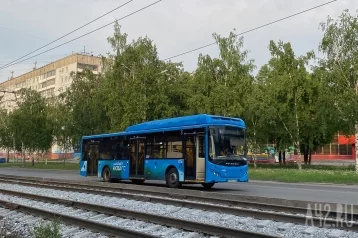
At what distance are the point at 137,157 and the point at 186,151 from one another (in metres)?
4.09

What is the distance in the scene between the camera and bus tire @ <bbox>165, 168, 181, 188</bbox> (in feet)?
66.8

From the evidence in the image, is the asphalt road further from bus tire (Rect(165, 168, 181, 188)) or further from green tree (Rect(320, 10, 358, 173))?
green tree (Rect(320, 10, 358, 173))

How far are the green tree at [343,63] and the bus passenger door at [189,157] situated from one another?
53.2 ft

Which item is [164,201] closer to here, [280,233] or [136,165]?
[280,233]

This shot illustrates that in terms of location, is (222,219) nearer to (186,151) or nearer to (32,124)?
(186,151)

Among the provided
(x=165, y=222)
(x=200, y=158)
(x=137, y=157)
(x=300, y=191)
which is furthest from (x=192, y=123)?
(x=165, y=222)

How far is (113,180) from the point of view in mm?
26938

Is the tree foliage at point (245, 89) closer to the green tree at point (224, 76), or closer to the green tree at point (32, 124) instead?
the green tree at point (224, 76)

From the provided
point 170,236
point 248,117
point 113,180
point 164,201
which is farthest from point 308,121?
point 170,236

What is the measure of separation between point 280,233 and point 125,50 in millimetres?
34556

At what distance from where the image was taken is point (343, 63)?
32406mm

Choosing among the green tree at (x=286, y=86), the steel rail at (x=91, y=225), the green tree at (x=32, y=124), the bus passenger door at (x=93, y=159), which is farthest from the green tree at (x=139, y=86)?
the steel rail at (x=91, y=225)

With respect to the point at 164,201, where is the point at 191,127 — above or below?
above

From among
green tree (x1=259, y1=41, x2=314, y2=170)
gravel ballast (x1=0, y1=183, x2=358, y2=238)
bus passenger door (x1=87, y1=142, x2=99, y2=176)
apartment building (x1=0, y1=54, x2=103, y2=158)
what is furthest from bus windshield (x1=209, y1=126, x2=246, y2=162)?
apartment building (x1=0, y1=54, x2=103, y2=158)
